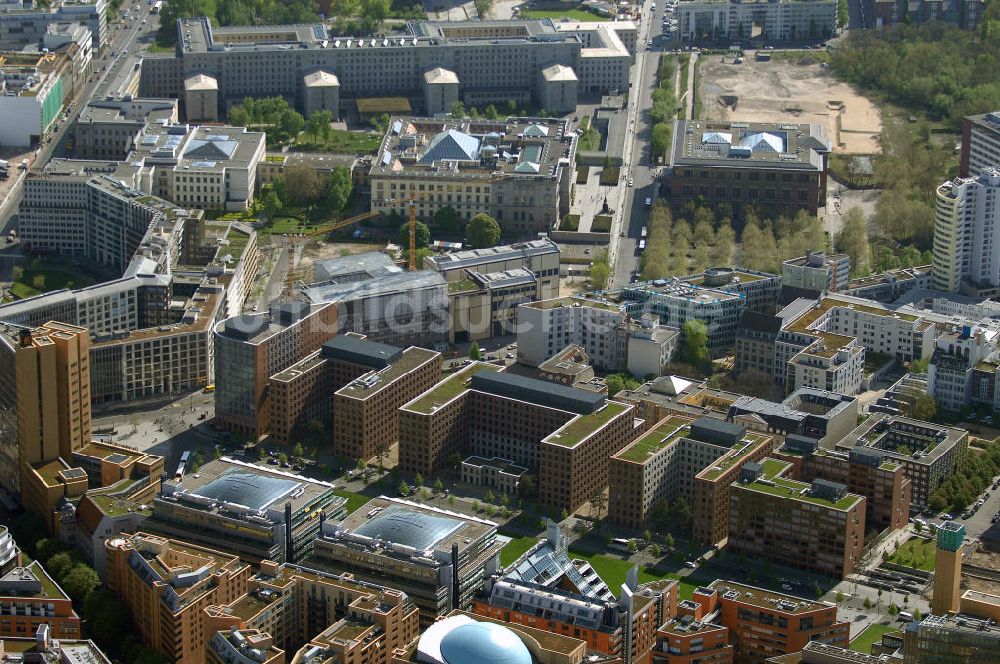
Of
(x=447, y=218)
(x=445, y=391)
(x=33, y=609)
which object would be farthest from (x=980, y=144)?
(x=33, y=609)

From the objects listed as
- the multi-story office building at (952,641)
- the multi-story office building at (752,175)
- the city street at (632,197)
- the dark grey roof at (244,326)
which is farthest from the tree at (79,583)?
the multi-story office building at (752,175)

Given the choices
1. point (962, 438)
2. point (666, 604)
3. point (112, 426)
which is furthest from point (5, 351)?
point (962, 438)

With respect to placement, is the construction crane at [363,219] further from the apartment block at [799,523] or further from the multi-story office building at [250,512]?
the apartment block at [799,523]

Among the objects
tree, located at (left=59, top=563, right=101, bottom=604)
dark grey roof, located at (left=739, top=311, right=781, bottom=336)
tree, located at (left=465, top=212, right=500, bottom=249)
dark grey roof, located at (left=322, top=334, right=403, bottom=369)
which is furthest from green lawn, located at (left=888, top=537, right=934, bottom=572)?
tree, located at (left=465, top=212, right=500, bottom=249)

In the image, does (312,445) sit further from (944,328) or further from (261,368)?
(944,328)

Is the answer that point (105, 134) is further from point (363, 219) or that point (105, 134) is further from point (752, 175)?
point (752, 175)
